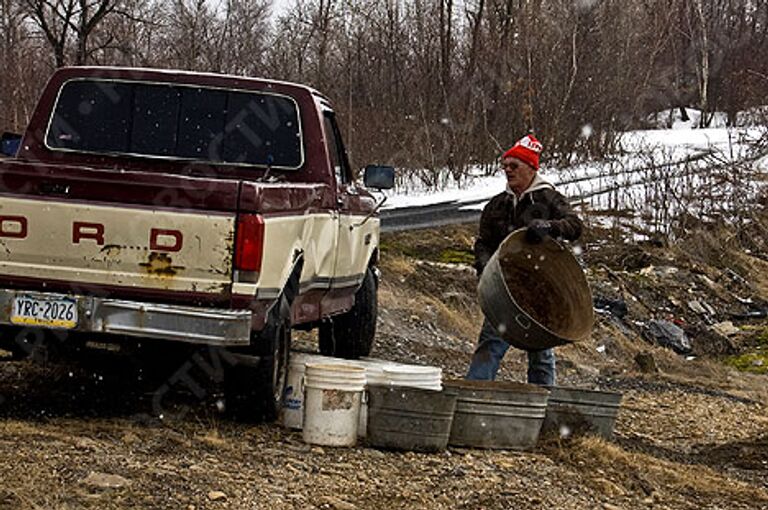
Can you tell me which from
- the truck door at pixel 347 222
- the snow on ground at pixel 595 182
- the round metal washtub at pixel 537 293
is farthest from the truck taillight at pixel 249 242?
the snow on ground at pixel 595 182

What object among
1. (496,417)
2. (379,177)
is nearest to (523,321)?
(496,417)

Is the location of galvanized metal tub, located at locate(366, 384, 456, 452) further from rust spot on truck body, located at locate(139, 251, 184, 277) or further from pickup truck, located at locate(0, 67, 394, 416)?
rust spot on truck body, located at locate(139, 251, 184, 277)

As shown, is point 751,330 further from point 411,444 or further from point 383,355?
point 411,444

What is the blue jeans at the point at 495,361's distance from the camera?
8.13m

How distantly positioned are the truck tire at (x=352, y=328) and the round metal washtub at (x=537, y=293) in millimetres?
1991

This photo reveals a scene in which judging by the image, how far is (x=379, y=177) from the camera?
31.1 feet

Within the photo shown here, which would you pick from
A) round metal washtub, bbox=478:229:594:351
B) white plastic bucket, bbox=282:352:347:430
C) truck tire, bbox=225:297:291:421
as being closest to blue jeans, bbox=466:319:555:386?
round metal washtub, bbox=478:229:594:351

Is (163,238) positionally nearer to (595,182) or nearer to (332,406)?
(332,406)

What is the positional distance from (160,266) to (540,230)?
234cm

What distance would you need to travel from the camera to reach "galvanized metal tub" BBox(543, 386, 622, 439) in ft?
24.7

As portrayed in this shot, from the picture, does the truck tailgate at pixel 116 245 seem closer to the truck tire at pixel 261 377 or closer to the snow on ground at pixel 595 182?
the truck tire at pixel 261 377

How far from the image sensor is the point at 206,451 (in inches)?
250

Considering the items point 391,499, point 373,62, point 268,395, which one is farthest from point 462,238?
point 373,62

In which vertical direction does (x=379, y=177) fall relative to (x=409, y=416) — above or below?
above
